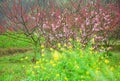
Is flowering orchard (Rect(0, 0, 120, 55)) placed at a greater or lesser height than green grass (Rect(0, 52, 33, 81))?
greater

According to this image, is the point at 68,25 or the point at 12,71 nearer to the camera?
the point at 12,71

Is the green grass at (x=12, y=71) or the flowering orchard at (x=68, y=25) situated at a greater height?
the flowering orchard at (x=68, y=25)

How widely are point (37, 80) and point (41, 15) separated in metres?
11.8

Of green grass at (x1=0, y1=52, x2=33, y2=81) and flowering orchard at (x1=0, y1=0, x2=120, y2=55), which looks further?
flowering orchard at (x1=0, y1=0, x2=120, y2=55)

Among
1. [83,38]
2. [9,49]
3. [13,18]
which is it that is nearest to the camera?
[83,38]

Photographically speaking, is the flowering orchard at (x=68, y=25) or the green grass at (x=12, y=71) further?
the flowering orchard at (x=68, y=25)

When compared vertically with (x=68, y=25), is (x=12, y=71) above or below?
below

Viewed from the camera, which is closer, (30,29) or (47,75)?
(47,75)

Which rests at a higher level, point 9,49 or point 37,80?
point 9,49

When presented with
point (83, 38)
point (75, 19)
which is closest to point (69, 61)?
point (83, 38)

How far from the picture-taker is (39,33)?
20156mm

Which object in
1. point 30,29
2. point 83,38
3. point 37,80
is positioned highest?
point 30,29

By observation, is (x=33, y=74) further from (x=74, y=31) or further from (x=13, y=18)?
(x=13, y=18)

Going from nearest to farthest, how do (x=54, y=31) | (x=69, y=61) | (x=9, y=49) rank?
(x=69, y=61) → (x=54, y=31) → (x=9, y=49)
